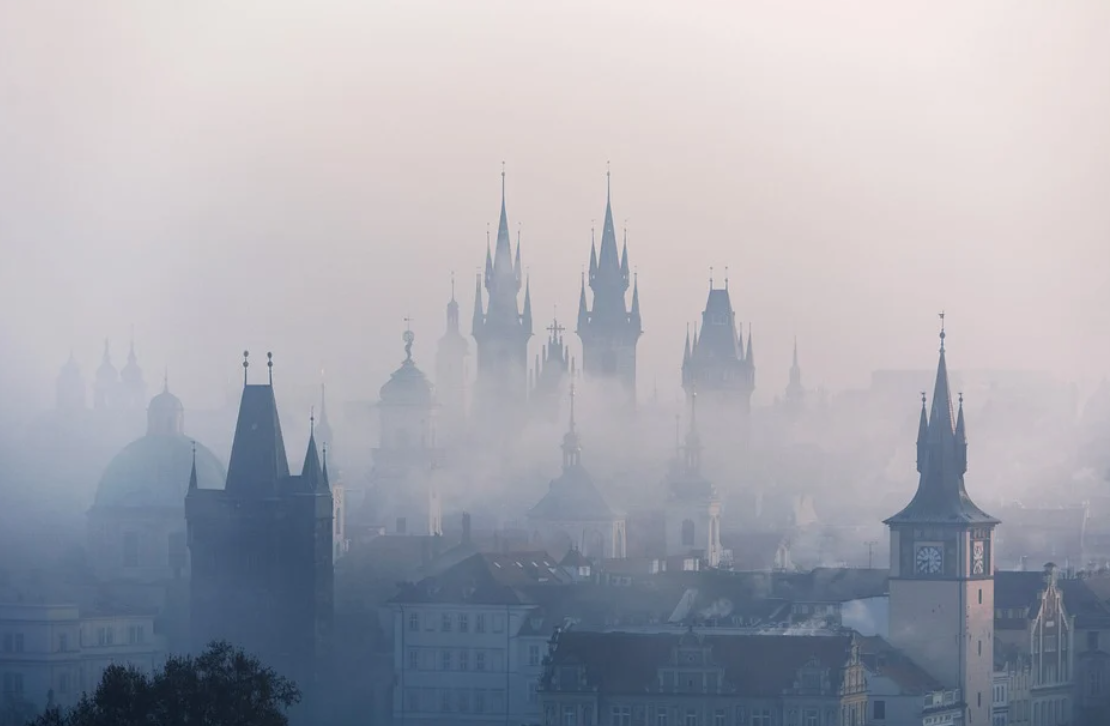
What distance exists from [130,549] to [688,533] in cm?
3059

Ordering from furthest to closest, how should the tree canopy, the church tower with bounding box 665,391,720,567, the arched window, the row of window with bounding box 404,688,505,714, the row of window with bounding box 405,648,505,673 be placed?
the arched window < the church tower with bounding box 665,391,720,567 < the row of window with bounding box 405,648,505,673 < the row of window with bounding box 404,688,505,714 < the tree canopy

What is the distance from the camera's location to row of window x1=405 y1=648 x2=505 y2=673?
5379 inches

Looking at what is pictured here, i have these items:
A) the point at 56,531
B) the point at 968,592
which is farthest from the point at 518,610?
the point at 56,531

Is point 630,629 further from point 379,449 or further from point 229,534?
point 379,449

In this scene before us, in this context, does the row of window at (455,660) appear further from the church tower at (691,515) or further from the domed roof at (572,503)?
the church tower at (691,515)

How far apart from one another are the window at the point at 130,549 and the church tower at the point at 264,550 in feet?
72.4

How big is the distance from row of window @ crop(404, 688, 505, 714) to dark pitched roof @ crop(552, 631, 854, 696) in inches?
491

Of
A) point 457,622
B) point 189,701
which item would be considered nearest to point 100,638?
point 457,622

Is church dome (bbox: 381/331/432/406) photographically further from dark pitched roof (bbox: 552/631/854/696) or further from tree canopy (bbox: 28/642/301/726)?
tree canopy (bbox: 28/642/301/726)

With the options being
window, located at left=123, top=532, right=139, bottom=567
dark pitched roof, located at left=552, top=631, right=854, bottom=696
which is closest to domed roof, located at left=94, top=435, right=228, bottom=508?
window, located at left=123, top=532, right=139, bottom=567

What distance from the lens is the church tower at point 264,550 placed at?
143m

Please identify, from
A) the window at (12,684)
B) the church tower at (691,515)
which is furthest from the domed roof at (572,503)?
the window at (12,684)

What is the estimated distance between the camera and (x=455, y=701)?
136 metres

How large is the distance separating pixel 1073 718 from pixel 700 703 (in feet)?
75.0
